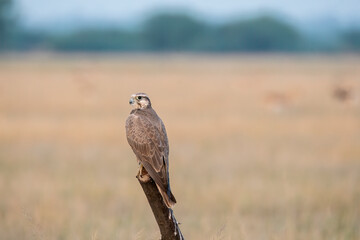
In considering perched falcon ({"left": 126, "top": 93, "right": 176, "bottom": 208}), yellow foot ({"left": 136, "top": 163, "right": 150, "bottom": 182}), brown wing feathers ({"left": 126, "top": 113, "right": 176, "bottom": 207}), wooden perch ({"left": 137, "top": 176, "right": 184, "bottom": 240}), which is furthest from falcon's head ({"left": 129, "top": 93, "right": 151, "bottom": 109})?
wooden perch ({"left": 137, "top": 176, "right": 184, "bottom": 240})

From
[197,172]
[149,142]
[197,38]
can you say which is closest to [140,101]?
[149,142]

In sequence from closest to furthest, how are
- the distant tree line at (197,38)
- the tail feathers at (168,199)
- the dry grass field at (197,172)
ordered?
the tail feathers at (168,199)
the dry grass field at (197,172)
the distant tree line at (197,38)

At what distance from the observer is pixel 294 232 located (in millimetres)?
7305

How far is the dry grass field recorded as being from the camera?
7.87 meters

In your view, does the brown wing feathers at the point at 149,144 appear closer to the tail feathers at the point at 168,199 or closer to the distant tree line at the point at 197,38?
the tail feathers at the point at 168,199

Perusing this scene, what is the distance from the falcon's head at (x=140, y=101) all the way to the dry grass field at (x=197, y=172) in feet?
3.12

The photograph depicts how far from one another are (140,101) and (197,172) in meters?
6.79

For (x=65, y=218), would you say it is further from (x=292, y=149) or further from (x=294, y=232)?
(x=292, y=149)

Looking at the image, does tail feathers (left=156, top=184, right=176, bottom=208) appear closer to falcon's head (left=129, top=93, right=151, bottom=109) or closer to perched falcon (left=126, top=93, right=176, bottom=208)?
perched falcon (left=126, top=93, right=176, bottom=208)

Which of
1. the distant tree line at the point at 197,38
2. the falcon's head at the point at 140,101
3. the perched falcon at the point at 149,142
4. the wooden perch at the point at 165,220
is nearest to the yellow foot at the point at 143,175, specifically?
the perched falcon at the point at 149,142

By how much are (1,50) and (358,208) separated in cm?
10194

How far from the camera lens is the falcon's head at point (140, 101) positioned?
4.75m

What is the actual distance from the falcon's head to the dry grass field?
3.12ft

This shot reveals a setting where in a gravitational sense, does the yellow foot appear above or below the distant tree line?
below
